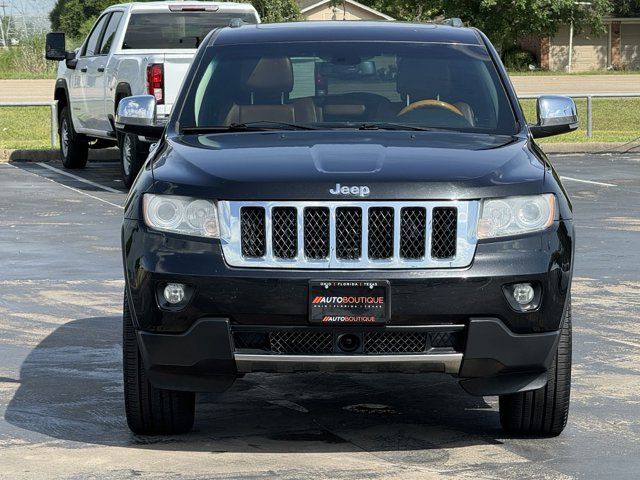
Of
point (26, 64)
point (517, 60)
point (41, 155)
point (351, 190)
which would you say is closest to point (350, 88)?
point (351, 190)

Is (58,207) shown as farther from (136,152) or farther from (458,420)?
(458,420)

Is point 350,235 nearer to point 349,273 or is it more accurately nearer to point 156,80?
point 349,273

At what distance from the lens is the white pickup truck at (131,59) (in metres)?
16.2

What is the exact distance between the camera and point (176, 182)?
234 inches

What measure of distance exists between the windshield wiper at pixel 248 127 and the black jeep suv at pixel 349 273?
0.65 m

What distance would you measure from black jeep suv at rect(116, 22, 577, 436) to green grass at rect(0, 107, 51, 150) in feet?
56.8

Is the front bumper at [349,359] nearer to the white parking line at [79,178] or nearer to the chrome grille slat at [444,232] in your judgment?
the chrome grille slat at [444,232]

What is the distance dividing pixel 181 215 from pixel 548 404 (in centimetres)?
169

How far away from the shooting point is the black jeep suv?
565cm

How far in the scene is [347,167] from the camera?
19.4ft

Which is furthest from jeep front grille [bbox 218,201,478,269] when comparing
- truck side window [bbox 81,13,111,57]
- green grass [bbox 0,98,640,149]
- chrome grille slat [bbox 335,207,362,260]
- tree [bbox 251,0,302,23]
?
tree [bbox 251,0,302,23]

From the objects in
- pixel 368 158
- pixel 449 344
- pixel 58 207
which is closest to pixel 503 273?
pixel 449 344

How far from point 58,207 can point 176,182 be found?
10.4m

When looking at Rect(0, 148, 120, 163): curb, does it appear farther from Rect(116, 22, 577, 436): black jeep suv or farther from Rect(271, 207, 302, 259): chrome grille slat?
Rect(271, 207, 302, 259): chrome grille slat
